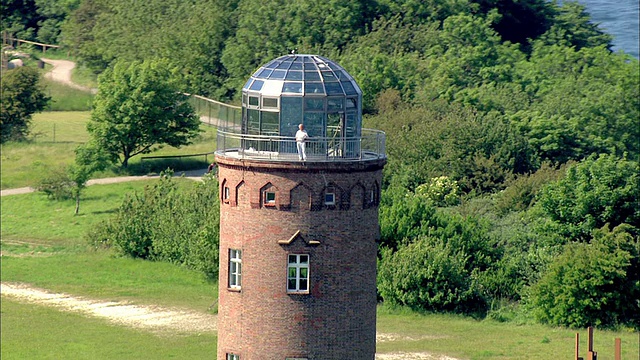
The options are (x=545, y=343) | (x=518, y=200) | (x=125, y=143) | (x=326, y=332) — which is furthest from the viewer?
(x=125, y=143)

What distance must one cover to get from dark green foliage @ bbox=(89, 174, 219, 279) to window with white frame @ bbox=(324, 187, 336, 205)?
111 ft

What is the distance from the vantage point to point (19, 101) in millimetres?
103062

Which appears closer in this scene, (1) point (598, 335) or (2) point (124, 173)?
(1) point (598, 335)

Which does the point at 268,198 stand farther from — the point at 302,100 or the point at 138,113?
the point at 138,113

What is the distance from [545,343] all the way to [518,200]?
1650cm

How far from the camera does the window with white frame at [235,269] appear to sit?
39.7 m

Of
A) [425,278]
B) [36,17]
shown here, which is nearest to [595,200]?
[425,278]

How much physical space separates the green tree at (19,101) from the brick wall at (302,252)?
64740 millimetres

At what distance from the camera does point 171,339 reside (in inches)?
2472

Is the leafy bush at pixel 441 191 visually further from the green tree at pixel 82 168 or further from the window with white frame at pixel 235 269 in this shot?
the window with white frame at pixel 235 269

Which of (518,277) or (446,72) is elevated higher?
(446,72)

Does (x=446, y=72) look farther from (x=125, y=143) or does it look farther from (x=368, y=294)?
(x=368, y=294)

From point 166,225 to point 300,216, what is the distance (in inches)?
1516

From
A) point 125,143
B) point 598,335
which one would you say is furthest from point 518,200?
point 125,143
